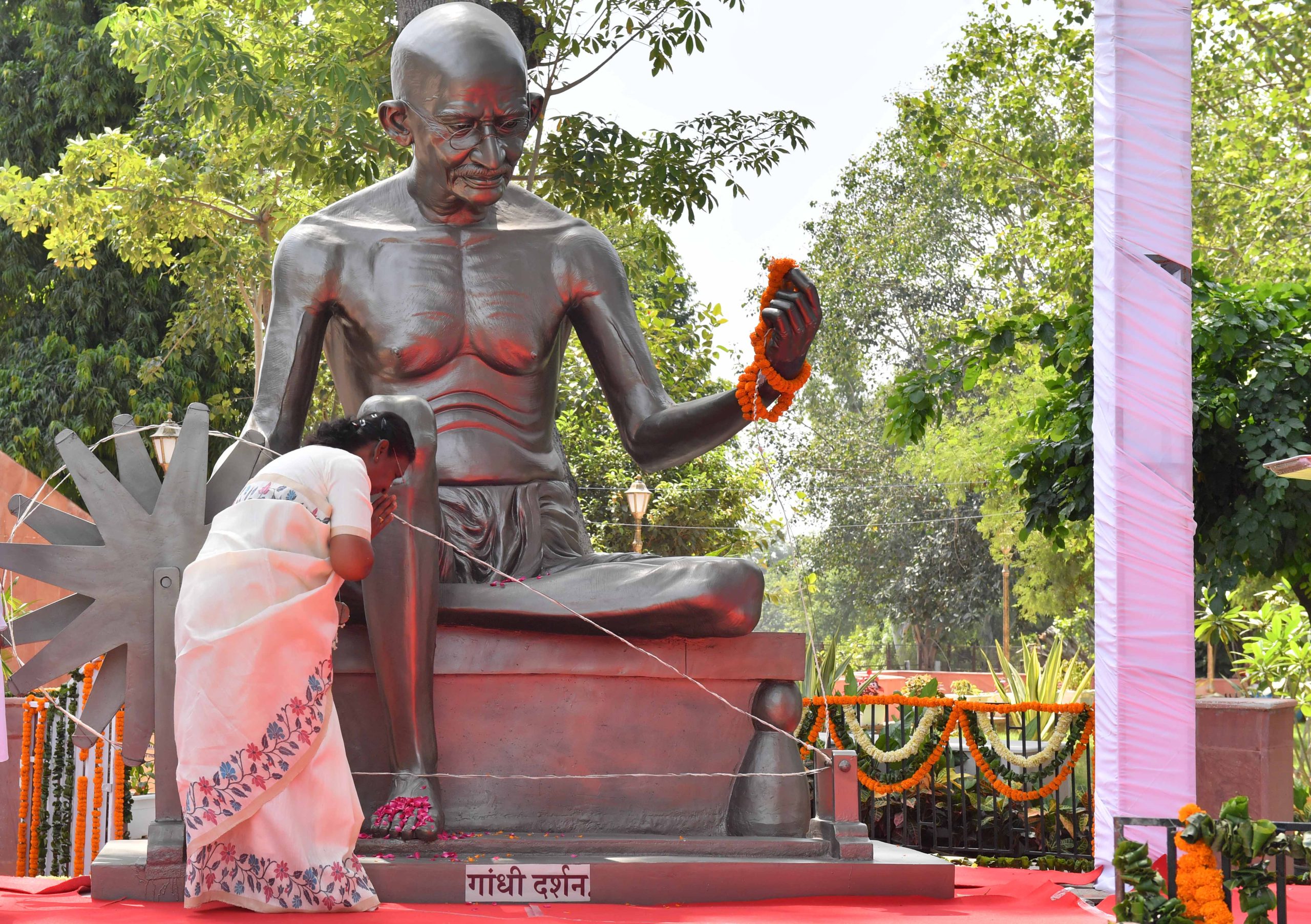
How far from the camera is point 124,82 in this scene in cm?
1931

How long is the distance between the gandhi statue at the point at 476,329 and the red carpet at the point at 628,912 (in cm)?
89

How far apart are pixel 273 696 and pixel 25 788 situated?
4.55 meters

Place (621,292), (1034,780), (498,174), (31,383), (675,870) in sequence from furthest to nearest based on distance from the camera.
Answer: (31,383), (1034,780), (621,292), (498,174), (675,870)

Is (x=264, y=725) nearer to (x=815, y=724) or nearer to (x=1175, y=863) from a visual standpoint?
(x=1175, y=863)

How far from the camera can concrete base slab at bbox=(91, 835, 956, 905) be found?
3.80 meters

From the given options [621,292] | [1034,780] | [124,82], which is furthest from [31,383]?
[621,292]

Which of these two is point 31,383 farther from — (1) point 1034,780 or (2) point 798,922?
(2) point 798,922

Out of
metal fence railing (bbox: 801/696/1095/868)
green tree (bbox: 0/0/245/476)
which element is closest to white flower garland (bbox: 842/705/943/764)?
metal fence railing (bbox: 801/696/1095/868)

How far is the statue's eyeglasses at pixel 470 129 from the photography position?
4.69 meters

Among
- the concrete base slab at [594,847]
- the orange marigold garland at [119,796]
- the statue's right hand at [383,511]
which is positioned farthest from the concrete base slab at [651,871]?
the orange marigold garland at [119,796]

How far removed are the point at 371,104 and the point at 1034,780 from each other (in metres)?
6.85

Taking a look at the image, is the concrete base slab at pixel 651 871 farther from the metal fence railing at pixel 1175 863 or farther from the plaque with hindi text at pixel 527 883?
the metal fence railing at pixel 1175 863

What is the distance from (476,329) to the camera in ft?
15.7

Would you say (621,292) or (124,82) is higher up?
(124,82)
